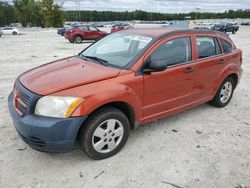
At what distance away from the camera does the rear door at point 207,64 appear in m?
4.08

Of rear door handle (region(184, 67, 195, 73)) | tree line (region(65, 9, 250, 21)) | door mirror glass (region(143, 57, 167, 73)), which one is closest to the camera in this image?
door mirror glass (region(143, 57, 167, 73))

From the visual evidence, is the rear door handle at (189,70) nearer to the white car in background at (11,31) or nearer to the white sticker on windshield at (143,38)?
the white sticker on windshield at (143,38)

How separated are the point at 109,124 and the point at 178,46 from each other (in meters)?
1.72

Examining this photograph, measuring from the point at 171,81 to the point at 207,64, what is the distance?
0.96m

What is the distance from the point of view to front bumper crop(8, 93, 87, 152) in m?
2.64

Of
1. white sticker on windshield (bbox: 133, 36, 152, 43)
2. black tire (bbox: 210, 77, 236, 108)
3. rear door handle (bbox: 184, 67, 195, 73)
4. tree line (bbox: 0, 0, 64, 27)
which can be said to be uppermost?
tree line (bbox: 0, 0, 64, 27)

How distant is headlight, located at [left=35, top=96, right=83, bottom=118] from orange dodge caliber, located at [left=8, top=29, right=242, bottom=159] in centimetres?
1

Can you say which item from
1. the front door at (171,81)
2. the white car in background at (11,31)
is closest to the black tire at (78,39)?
the front door at (171,81)

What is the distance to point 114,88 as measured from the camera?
2.96 metres

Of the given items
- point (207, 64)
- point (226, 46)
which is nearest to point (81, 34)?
point (226, 46)

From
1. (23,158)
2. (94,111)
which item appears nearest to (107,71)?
(94,111)

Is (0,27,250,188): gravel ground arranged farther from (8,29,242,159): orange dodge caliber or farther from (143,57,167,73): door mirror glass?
(143,57,167,73): door mirror glass

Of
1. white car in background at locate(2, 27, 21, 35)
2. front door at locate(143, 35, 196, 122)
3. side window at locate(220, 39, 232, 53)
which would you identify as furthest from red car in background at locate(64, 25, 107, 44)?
white car in background at locate(2, 27, 21, 35)

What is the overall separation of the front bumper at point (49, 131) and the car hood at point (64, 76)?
0.33 m
